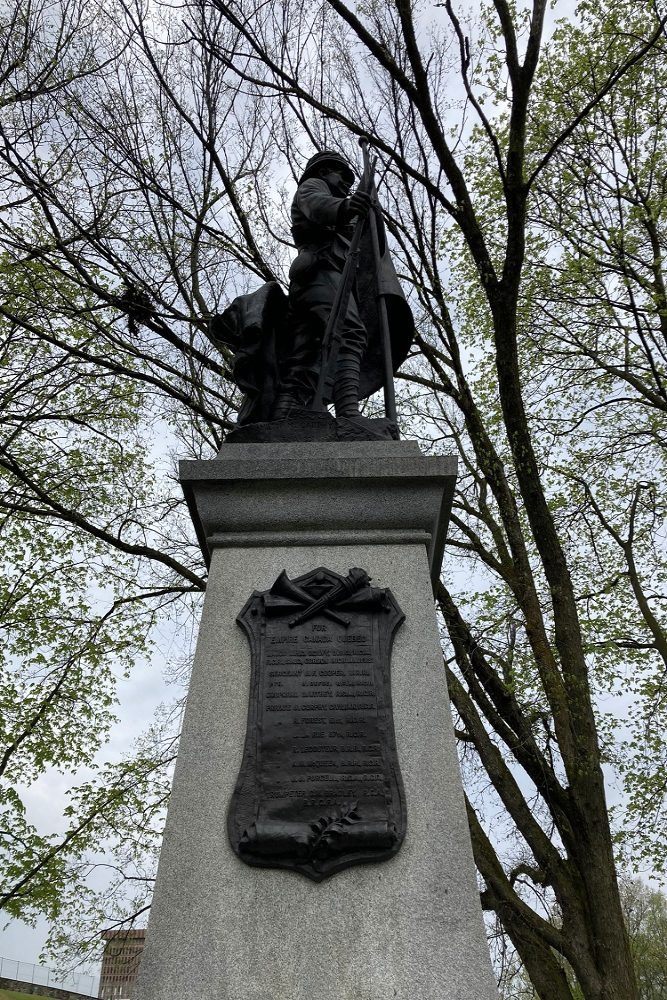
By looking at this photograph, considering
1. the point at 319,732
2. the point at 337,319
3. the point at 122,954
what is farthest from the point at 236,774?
the point at 122,954

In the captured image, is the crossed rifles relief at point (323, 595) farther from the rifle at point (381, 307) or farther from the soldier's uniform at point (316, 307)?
the soldier's uniform at point (316, 307)

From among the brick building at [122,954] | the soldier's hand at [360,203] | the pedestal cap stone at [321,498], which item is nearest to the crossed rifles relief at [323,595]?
the pedestal cap stone at [321,498]

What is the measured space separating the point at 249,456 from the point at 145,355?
700 cm

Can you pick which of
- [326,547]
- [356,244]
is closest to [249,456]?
[326,547]

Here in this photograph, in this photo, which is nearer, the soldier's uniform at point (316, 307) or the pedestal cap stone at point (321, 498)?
the pedestal cap stone at point (321, 498)

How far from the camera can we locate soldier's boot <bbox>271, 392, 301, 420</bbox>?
496cm

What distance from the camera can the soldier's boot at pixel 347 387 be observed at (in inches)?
195

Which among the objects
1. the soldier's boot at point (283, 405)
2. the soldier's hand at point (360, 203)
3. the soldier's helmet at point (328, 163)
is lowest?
the soldier's boot at point (283, 405)

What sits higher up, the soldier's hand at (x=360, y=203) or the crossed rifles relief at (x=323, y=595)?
the soldier's hand at (x=360, y=203)

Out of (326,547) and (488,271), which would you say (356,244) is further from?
(488,271)

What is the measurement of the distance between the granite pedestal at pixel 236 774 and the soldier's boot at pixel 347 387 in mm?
615

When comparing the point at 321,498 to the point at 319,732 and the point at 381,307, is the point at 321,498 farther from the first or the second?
Answer: the point at 381,307

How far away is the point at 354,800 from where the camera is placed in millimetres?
3254

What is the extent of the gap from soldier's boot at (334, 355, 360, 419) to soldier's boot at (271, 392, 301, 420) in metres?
0.26
